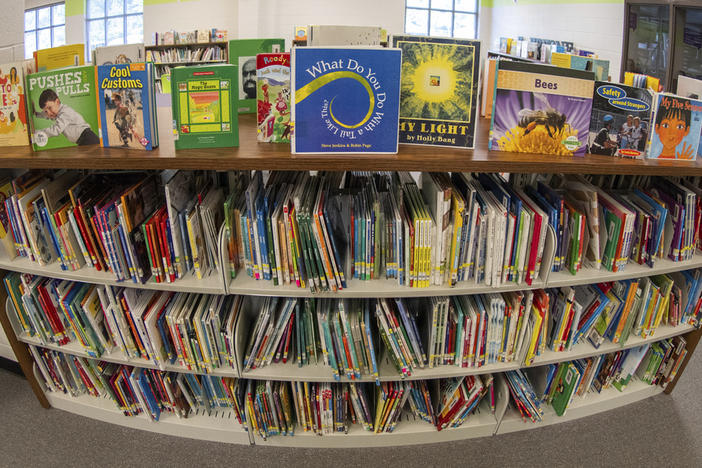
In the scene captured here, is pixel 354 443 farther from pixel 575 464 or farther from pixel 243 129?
pixel 243 129

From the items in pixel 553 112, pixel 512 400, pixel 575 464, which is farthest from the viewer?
pixel 512 400

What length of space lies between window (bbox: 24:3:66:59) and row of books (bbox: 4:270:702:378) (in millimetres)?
11144

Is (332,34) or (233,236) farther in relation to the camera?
(332,34)

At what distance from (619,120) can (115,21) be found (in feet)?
36.3

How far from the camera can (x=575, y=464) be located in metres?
2.08

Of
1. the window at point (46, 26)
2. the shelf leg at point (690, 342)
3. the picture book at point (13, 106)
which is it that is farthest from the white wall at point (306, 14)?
the shelf leg at point (690, 342)

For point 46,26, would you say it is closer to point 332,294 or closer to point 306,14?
point 306,14

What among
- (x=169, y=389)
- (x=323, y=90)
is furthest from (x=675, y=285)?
(x=169, y=389)

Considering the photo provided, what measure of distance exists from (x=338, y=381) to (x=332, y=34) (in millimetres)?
1544

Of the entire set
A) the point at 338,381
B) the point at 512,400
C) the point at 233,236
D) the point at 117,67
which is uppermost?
the point at 117,67

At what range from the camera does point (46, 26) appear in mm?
10781

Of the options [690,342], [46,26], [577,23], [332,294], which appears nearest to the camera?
[332,294]

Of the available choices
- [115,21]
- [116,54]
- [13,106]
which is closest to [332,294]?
[13,106]

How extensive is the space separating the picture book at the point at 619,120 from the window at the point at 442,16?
9020 millimetres
